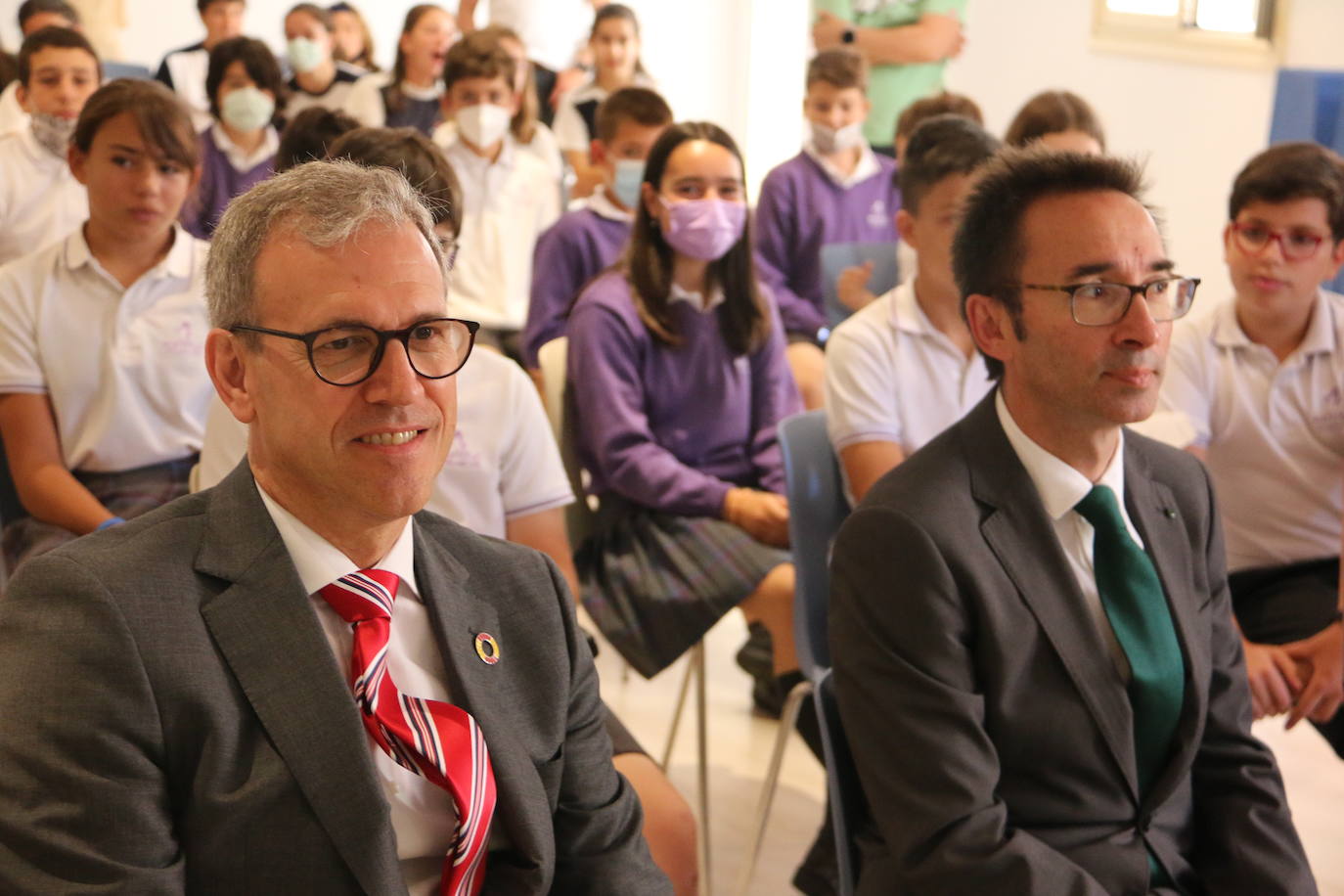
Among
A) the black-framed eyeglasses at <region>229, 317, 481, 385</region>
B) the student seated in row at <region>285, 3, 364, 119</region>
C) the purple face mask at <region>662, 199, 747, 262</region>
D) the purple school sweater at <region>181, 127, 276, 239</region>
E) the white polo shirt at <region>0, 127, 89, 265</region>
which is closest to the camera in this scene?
the black-framed eyeglasses at <region>229, 317, 481, 385</region>

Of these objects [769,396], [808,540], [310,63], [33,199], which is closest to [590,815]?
[808,540]

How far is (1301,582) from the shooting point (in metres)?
2.63

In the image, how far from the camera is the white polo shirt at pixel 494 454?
2.28 metres

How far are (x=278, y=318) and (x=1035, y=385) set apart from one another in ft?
3.26

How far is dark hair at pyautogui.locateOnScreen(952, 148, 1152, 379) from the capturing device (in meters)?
1.78

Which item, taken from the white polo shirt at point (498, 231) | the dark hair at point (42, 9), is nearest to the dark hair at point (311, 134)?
the white polo shirt at point (498, 231)

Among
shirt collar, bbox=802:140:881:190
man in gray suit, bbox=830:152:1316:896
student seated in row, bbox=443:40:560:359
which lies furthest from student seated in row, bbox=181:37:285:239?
man in gray suit, bbox=830:152:1316:896

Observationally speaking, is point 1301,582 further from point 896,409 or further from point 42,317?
point 42,317

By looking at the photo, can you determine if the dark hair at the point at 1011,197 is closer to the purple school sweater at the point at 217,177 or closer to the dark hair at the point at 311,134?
the dark hair at the point at 311,134

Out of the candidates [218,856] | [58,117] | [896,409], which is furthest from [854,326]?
[58,117]

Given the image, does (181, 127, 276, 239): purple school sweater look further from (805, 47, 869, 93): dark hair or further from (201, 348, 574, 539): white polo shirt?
(201, 348, 574, 539): white polo shirt

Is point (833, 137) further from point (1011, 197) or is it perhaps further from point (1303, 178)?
point (1011, 197)

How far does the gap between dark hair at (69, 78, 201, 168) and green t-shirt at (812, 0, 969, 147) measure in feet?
11.3

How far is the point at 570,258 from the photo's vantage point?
4105 mm
